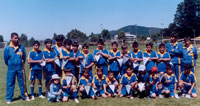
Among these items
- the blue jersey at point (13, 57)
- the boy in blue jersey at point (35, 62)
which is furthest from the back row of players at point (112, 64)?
the blue jersey at point (13, 57)

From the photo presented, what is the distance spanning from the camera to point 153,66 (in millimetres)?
6125

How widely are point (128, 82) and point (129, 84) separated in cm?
7

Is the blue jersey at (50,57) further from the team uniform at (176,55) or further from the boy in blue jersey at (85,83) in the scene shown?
the team uniform at (176,55)

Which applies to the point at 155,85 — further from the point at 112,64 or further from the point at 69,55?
the point at 69,55

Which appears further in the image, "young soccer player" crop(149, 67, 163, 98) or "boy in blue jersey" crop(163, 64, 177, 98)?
"boy in blue jersey" crop(163, 64, 177, 98)

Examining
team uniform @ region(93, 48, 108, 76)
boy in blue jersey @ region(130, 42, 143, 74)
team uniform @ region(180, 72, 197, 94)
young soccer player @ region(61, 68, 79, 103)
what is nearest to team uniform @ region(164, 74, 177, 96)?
team uniform @ region(180, 72, 197, 94)

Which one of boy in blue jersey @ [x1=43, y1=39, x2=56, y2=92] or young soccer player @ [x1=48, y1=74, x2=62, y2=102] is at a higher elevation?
boy in blue jersey @ [x1=43, y1=39, x2=56, y2=92]

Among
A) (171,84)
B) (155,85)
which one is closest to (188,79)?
(171,84)

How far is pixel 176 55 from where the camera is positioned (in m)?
6.56

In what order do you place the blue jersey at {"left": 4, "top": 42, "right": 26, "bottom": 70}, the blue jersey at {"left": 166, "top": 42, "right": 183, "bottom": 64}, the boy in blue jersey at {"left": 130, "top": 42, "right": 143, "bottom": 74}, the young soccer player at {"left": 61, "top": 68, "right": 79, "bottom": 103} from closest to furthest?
the blue jersey at {"left": 4, "top": 42, "right": 26, "bottom": 70}, the young soccer player at {"left": 61, "top": 68, "right": 79, "bottom": 103}, the boy in blue jersey at {"left": 130, "top": 42, "right": 143, "bottom": 74}, the blue jersey at {"left": 166, "top": 42, "right": 183, "bottom": 64}

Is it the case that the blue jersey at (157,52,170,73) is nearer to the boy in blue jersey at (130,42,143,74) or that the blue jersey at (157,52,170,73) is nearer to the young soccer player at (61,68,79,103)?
the boy in blue jersey at (130,42,143,74)

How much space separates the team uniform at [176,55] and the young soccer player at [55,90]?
3987 millimetres

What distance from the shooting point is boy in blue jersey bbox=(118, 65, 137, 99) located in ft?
19.7

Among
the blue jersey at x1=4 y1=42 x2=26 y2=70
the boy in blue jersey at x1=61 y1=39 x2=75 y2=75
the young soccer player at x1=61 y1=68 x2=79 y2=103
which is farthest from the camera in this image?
the boy in blue jersey at x1=61 y1=39 x2=75 y2=75
